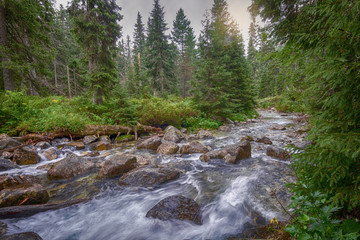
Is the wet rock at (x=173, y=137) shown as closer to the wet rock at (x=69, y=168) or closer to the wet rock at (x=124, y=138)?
the wet rock at (x=124, y=138)

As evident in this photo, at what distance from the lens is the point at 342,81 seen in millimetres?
2238

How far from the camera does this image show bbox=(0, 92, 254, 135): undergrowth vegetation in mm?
9273

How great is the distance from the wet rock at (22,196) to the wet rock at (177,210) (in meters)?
2.88

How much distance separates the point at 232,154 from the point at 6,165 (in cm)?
906

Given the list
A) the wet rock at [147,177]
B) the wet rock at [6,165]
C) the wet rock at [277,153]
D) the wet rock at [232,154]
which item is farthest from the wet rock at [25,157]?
the wet rock at [277,153]

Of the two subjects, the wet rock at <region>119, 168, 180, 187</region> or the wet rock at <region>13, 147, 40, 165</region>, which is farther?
the wet rock at <region>13, 147, 40, 165</region>

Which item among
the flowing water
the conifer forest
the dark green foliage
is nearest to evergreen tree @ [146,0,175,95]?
the conifer forest

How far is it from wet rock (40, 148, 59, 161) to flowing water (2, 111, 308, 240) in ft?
3.67

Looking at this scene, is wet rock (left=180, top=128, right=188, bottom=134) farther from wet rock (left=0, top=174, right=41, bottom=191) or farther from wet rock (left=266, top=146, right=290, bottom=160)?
wet rock (left=0, top=174, right=41, bottom=191)

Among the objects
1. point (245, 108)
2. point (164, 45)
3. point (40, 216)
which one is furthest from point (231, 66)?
point (40, 216)

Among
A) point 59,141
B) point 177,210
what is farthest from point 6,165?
point 177,210

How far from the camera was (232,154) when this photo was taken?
719 centimetres

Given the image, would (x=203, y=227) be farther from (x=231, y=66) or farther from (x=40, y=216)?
(x=231, y=66)

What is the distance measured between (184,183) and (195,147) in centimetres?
312
